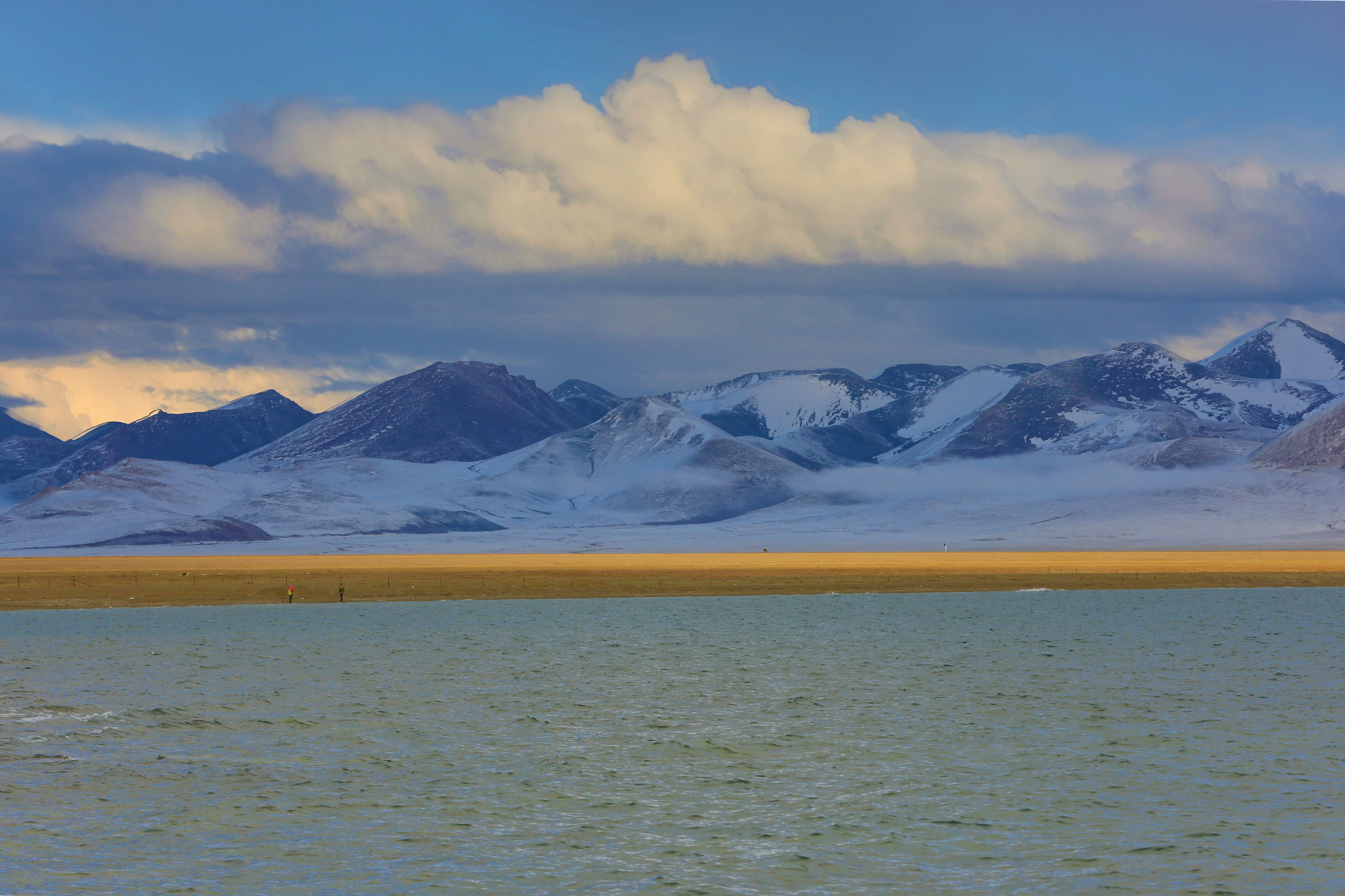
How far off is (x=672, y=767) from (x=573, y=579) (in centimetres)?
8140

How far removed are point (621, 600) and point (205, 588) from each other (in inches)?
1369

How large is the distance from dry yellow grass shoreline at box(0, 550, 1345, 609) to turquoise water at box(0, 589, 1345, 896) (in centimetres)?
3353

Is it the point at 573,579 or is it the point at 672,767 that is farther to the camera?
the point at 573,579

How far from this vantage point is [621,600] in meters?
103

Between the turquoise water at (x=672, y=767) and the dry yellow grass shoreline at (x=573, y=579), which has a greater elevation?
the dry yellow grass shoreline at (x=573, y=579)

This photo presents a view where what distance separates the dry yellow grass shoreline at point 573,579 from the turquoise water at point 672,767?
3353 centimetres

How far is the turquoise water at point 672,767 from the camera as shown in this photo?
986 inches

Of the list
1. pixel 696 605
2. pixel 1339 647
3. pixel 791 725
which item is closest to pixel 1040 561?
pixel 696 605

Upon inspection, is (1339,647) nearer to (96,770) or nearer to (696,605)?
(696,605)

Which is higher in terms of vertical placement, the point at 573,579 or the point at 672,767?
the point at 573,579

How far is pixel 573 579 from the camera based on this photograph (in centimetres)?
11581

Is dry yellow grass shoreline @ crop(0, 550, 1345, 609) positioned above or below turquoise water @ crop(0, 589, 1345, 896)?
above

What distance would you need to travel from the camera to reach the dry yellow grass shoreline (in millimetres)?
102375

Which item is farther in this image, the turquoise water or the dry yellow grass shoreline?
the dry yellow grass shoreline
